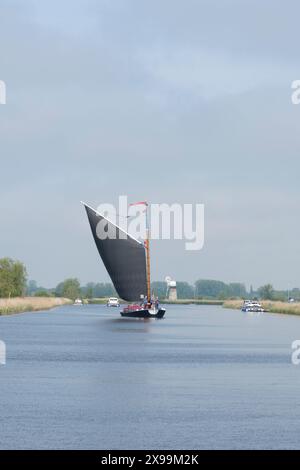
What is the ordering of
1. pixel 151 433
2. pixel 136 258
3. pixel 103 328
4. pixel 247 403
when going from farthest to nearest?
pixel 136 258
pixel 103 328
pixel 247 403
pixel 151 433

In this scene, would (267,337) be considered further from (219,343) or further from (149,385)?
(149,385)

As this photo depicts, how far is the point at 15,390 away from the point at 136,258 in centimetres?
7035

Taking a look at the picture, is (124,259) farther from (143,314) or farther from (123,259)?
(143,314)

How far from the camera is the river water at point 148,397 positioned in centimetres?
2536

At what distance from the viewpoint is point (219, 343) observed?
64375 mm

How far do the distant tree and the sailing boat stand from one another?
23861mm

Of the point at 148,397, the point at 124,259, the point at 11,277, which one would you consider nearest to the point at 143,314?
the point at 124,259

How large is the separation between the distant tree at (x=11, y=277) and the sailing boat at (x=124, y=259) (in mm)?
23861

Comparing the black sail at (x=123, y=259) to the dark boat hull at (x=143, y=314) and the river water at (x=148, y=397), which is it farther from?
the river water at (x=148, y=397)

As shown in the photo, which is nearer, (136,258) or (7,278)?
(136,258)

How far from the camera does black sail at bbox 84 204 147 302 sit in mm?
101688

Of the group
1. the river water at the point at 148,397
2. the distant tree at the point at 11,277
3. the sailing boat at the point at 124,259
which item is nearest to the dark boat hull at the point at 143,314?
the sailing boat at the point at 124,259

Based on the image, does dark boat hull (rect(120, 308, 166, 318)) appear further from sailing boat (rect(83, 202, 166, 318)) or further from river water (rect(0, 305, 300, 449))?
river water (rect(0, 305, 300, 449))

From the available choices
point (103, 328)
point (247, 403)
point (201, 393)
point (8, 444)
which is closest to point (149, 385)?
point (201, 393)
